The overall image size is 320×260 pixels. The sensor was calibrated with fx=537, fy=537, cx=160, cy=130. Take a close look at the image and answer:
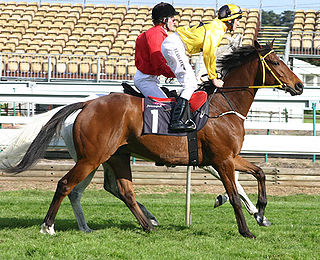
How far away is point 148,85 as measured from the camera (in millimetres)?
6945

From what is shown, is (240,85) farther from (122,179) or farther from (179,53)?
(122,179)

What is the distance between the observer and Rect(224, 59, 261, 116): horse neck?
6.78 metres

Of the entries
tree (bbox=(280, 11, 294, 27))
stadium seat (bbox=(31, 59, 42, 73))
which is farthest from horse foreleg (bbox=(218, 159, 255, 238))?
tree (bbox=(280, 11, 294, 27))

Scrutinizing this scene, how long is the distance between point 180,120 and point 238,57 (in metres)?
1.27

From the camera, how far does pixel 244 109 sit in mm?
6762

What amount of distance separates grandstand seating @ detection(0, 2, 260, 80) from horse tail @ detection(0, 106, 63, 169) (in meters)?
12.1

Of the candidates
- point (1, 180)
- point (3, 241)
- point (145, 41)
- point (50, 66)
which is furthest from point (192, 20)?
point (3, 241)

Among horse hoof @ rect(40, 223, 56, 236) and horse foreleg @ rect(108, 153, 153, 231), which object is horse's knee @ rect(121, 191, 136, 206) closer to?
horse foreleg @ rect(108, 153, 153, 231)

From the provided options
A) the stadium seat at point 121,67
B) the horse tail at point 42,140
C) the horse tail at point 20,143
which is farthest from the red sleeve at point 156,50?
the stadium seat at point 121,67

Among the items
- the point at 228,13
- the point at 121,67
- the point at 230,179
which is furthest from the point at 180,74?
the point at 121,67

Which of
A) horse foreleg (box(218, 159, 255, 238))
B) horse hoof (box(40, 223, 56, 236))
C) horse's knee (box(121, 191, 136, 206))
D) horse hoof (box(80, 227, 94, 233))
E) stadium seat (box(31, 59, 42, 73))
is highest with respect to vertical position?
stadium seat (box(31, 59, 42, 73))

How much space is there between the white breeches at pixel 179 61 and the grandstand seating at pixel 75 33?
12.6 m

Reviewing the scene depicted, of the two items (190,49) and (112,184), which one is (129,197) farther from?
(190,49)

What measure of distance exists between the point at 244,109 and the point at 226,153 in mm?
693
